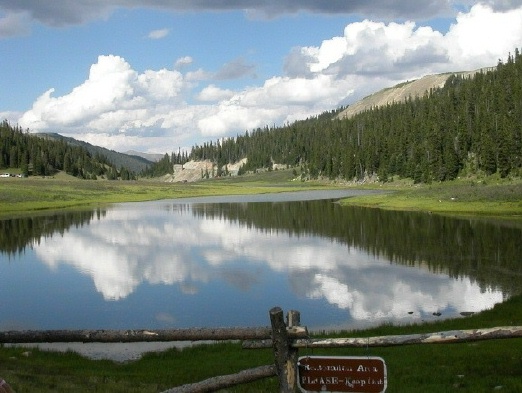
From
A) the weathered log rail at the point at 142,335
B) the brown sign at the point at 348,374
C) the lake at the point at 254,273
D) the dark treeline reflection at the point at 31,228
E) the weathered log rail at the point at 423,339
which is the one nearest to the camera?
the brown sign at the point at 348,374

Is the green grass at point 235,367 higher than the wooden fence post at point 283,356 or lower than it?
lower

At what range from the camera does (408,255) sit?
46.9 m

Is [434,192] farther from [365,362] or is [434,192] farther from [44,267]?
[365,362]

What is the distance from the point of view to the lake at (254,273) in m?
29.5

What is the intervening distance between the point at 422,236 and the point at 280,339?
51.3m

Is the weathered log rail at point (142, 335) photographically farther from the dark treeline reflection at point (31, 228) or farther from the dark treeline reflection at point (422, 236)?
the dark treeline reflection at point (31, 228)

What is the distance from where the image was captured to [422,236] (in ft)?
189

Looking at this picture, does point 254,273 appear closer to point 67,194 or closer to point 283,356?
point 283,356

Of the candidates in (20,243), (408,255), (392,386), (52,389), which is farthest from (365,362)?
(20,243)

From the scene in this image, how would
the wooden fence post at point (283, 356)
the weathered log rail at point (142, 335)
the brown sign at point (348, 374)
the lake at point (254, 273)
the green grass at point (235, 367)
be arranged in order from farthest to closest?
the lake at point (254, 273) → the green grass at point (235, 367) → the weathered log rail at point (142, 335) → the wooden fence post at point (283, 356) → the brown sign at point (348, 374)

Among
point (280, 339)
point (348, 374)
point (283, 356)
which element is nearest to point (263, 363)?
point (283, 356)

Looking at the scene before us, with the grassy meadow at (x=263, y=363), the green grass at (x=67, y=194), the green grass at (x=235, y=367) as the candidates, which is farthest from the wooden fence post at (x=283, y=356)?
the green grass at (x=67, y=194)

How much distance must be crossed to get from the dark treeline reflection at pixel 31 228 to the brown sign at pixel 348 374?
5134cm

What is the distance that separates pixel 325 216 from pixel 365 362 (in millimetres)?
75717
